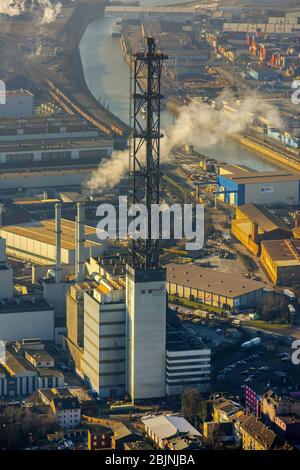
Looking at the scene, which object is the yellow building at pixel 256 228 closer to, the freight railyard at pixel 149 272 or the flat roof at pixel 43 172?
the freight railyard at pixel 149 272

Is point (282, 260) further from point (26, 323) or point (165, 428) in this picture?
point (165, 428)

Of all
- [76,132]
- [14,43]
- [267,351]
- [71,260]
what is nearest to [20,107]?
[76,132]

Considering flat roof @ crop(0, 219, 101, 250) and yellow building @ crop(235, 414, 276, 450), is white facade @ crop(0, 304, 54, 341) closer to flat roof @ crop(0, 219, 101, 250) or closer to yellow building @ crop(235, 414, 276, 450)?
flat roof @ crop(0, 219, 101, 250)

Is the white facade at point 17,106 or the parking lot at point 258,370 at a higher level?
the white facade at point 17,106

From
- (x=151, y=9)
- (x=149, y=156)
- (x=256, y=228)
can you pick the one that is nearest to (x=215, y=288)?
(x=256, y=228)

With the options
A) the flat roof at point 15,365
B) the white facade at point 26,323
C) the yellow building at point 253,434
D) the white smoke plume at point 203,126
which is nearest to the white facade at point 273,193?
the white smoke plume at point 203,126

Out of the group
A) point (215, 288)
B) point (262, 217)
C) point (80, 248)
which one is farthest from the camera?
point (262, 217)
